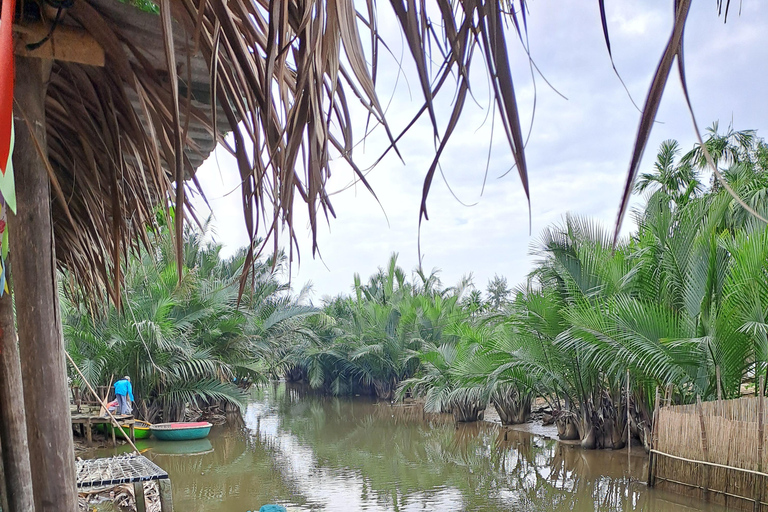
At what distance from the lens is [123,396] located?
45.7ft

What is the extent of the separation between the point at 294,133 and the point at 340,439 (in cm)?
1488

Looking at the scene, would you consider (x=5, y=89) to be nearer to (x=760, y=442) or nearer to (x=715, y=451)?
(x=760, y=442)

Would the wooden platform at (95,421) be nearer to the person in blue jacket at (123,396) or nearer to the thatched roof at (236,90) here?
the person in blue jacket at (123,396)

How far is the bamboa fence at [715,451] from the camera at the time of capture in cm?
694

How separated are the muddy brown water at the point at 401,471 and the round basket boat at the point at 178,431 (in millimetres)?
159

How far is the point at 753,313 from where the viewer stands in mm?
7547

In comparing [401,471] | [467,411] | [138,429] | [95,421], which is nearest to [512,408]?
[467,411]

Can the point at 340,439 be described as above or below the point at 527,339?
below

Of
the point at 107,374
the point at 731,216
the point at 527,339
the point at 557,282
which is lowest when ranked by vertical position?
the point at 107,374

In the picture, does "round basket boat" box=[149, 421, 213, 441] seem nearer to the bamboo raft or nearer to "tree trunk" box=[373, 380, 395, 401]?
the bamboo raft

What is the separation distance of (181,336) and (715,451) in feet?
39.5

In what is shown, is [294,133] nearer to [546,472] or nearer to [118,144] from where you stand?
[118,144]

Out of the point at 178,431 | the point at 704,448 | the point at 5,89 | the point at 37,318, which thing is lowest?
the point at 178,431

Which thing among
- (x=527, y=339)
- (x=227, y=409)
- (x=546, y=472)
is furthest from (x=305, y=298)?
(x=546, y=472)
